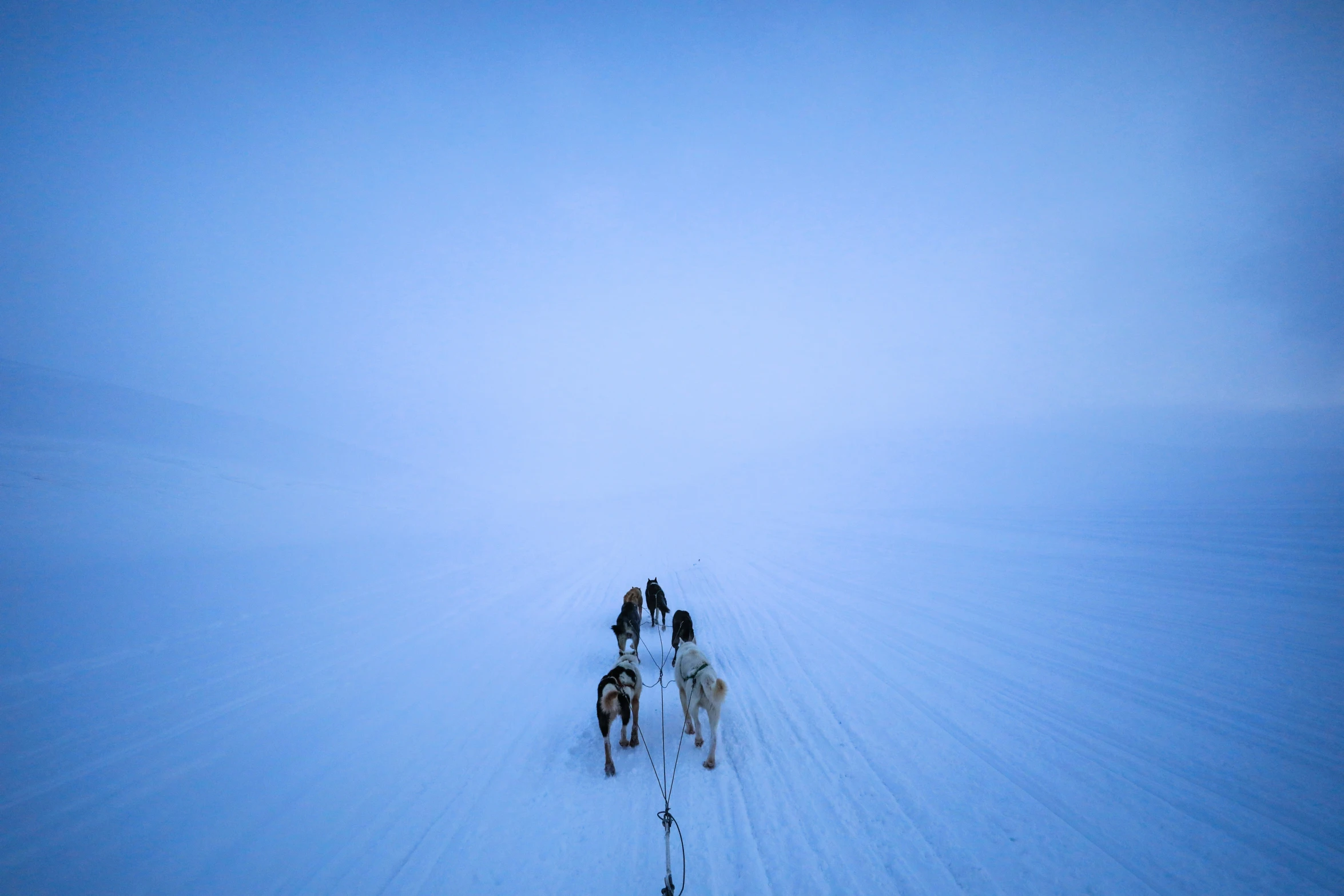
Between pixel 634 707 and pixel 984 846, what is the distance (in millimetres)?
3796

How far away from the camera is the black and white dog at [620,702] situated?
514 centimetres

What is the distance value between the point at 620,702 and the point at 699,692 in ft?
3.23

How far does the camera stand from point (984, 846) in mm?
4207

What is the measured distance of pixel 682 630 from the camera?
27.2 feet

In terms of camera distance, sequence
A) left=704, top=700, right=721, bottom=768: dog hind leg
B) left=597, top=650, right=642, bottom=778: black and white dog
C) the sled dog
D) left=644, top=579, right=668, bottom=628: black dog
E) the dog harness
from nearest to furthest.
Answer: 1. left=597, top=650, right=642, bottom=778: black and white dog
2. left=704, top=700, right=721, bottom=768: dog hind leg
3. the dog harness
4. the sled dog
5. left=644, top=579, right=668, bottom=628: black dog

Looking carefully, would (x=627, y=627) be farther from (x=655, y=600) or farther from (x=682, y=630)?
(x=655, y=600)

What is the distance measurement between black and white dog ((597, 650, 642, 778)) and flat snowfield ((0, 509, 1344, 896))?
29cm

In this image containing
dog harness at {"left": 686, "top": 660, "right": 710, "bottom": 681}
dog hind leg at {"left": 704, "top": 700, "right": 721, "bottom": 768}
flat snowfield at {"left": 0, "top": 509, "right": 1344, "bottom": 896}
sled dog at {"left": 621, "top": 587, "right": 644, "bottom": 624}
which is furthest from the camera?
sled dog at {"left": 621, "top": 587, "right": 644, "bottom": 624}

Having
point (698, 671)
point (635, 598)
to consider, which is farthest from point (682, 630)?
point (698, 671)

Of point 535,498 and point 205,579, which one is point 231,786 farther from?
point 535,498

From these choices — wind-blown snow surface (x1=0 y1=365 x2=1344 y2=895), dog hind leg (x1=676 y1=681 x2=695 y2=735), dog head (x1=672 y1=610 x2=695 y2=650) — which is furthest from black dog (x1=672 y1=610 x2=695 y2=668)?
dog hind leg (x1=676 y1=681 x2=695 y2=735)

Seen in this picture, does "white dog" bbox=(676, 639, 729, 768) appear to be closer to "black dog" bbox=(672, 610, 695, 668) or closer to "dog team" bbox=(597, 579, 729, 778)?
"dog team" bbox=(597, 579, 729, 778)

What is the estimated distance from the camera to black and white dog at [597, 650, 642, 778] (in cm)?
514

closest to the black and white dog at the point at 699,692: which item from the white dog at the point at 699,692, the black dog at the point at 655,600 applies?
the white dog at the point at 699,692
